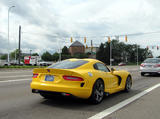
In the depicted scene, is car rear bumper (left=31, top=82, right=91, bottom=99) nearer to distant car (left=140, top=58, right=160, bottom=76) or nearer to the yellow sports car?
the yellow sports car

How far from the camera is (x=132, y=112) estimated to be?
4.99 m

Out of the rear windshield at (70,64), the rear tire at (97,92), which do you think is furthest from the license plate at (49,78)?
the rear tire at (97,92)

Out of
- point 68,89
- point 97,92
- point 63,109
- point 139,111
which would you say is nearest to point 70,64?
point 68,89

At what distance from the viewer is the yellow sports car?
16.8ft

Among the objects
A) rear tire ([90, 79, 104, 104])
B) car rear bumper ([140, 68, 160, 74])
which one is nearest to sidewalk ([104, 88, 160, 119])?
rear tire ([90, 79, 104, 104])

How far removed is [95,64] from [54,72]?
5.05 ft

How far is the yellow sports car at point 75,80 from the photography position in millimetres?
5133

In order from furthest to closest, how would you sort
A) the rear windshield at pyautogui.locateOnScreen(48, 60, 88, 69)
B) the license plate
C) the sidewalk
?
1. the rear windshield at pyautogui.locateOnScreen(48, 60, 88, 69)
2. the license plate
3. the sidewalk

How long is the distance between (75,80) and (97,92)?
37.5 inches

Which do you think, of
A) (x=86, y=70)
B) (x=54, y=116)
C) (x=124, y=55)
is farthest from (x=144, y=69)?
(x=124, y=55)

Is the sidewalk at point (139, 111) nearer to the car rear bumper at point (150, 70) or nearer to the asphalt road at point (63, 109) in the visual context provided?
the asphalt road at point (63, 109)

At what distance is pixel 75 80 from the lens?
516 cm

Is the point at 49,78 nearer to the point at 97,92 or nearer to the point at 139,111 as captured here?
the point at 97,92

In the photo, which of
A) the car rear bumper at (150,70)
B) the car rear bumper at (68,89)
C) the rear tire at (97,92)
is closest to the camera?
the car rear bumper at (68,89)
